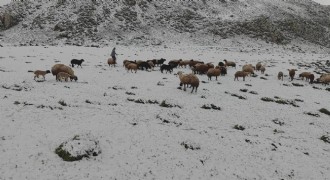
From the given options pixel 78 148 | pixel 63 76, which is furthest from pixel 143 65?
pixel 78 148

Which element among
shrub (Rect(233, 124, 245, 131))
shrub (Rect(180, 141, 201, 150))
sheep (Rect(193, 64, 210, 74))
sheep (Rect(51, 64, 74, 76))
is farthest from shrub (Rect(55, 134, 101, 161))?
sheep (Rect(193, 64, 210, 74))

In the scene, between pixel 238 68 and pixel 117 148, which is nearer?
pixel 117 148

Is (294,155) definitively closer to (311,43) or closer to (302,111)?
(302,111)

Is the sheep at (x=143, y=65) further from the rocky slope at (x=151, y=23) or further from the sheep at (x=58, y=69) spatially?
the rocky slope at (x=151, y=23)

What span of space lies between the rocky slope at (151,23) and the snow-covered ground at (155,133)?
40.5 meters

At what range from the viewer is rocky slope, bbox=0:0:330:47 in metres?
61.3

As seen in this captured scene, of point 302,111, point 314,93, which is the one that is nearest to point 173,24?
point 314,93

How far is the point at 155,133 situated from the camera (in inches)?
508

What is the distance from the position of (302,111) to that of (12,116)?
54.2 feet

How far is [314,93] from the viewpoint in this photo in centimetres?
2439

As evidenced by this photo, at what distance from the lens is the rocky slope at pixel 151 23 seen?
61.3 meters

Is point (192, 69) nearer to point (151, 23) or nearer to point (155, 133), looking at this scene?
point (155, 133)

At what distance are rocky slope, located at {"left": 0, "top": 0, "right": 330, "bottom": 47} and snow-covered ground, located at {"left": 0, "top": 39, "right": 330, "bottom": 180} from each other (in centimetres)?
4048

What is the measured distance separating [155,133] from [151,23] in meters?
59.6
